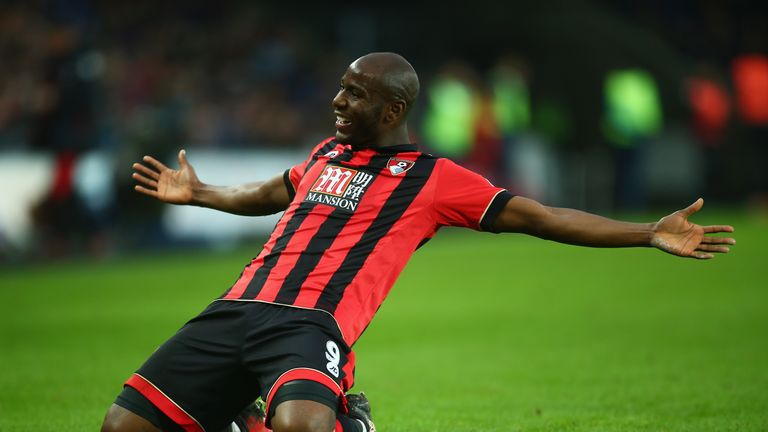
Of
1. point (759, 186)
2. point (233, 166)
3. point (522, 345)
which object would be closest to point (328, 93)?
point (233, 166)

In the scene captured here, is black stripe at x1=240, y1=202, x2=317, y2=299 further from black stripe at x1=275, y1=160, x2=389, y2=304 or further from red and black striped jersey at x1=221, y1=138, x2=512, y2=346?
black stripe at x1=275, y1=160, x2=389, y2=304

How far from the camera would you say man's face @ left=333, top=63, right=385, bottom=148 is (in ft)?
17.4

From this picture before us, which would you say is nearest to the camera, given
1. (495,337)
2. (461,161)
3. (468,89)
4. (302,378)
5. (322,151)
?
(302,378)

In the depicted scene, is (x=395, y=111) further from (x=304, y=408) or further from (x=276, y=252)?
(x=304, y=408)

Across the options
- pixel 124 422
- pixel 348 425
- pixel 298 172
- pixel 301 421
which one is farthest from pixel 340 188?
pixel 124 422

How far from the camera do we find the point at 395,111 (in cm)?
538

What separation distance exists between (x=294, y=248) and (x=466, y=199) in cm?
87

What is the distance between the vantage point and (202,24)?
24578 mm

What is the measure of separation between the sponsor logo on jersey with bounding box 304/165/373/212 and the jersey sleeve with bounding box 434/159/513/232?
0.38m

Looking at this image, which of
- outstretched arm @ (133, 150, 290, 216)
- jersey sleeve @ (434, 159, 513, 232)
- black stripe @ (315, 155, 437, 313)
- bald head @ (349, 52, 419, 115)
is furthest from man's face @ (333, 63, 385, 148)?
outstretched arm @ (133, 150, 290, 216)

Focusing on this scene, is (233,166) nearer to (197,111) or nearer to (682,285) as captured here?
(197,111)

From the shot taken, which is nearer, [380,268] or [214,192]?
[380,268]

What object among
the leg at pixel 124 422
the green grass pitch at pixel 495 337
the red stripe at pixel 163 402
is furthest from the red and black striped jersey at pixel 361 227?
the green grass pitch at pixel 495 337

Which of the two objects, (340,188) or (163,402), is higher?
(340,188)
